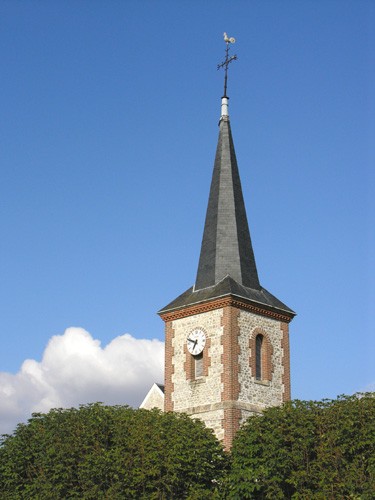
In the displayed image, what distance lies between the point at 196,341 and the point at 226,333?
167 cm

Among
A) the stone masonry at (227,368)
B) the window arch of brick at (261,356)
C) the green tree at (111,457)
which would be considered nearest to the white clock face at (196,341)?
the stone masonry at (227,368)

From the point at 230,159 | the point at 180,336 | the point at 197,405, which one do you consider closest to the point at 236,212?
the point at 230,159

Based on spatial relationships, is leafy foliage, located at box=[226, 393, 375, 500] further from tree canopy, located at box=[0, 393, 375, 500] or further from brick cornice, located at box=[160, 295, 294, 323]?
brick cornice, located at box=[160, 295, 294, 323]

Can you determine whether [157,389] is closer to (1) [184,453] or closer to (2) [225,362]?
(2) [225,362]

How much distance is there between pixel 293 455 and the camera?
27.6 meters

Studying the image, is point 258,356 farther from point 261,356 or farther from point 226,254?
point 226,254

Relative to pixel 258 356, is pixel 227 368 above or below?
below

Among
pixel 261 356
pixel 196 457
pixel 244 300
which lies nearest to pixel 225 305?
pixel 244 300

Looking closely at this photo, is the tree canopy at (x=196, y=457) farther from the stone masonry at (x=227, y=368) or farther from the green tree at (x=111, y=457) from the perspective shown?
the stone masonry at (x=227, y=368)

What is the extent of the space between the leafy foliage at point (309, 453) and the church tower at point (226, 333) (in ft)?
9.44

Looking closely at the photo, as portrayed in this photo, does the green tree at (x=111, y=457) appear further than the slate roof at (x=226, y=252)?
No

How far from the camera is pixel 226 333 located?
3303 cm

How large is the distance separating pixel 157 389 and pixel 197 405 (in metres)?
9.51

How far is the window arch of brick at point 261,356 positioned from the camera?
3366 centimetres
